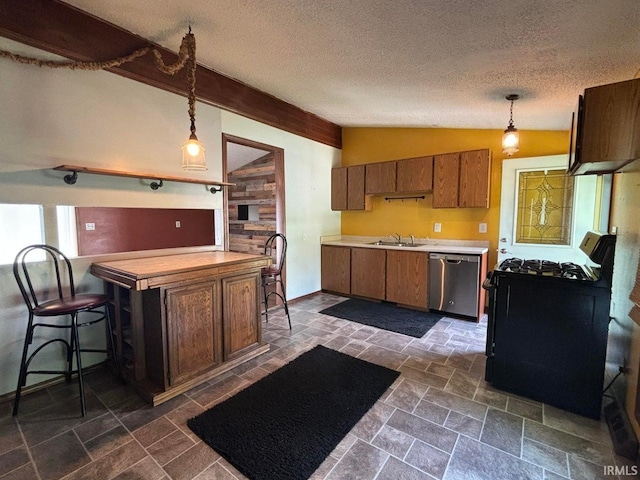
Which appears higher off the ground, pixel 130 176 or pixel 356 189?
pixel 356 189

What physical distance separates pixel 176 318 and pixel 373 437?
154 cm

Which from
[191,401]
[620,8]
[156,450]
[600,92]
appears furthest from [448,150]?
[156,450]

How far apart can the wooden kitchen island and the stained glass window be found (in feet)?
Answer: 10.6

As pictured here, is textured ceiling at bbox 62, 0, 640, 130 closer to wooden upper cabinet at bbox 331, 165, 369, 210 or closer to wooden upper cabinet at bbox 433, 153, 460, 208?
wooden upper cabinet at bbox 433, 153, 460, 208

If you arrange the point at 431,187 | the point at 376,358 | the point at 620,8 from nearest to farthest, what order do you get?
the point at 620,8 < the point at 376,358 < the point at 431,187

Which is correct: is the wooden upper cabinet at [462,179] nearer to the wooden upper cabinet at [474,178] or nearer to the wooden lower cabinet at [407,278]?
the wooden upper cabinet at [474,178]

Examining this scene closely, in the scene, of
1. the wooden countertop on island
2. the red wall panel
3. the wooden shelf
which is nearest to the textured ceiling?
the wooden shelf

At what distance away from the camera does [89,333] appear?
8.27 ft

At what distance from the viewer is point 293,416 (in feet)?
6.52

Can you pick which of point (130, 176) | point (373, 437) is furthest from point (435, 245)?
point (130, 176)

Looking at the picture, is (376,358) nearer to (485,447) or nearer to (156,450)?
(485,447)

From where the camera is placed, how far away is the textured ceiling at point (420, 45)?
158 cm

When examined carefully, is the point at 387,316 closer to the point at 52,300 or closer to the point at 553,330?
the point at 553,330

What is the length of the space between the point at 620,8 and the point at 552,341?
1.90 metres
